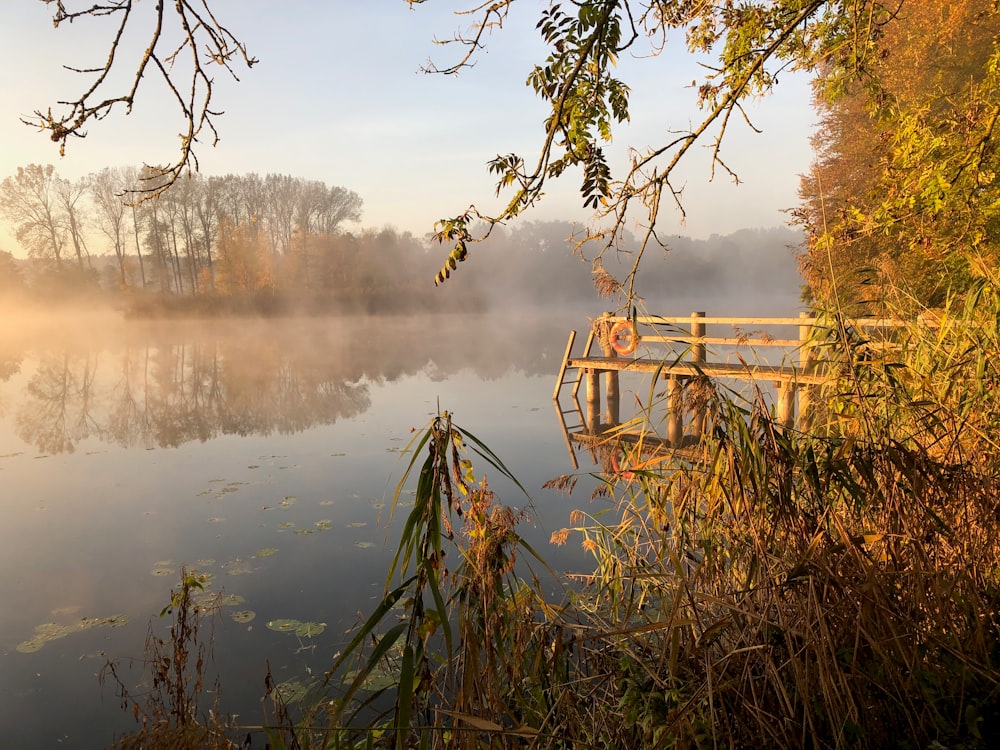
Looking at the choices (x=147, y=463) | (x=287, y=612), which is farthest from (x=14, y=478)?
(x=287, y=612)

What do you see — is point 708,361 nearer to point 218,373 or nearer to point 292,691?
point 292,691

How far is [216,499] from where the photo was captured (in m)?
10.1

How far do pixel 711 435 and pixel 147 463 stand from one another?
1314 centimetres

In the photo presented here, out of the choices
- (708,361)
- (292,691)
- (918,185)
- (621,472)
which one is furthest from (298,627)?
(708,361)

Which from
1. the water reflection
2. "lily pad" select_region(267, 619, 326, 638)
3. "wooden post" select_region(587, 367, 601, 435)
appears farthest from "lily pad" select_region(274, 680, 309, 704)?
"wooden post" select_region(587, 367, 601, 435)

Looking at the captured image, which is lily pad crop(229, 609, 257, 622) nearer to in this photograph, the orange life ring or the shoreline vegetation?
the shoreline vegetation

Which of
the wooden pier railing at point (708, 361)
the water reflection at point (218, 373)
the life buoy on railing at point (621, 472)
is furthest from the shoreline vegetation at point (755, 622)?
the water reflection at point (218, 373)

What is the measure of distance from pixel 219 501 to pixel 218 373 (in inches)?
624

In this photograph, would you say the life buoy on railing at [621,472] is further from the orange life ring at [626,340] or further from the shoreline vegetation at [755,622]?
the orange life ring at [626,340]

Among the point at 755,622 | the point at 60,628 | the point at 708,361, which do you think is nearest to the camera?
the point at 755,622

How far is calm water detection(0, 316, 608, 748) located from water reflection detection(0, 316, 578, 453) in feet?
0.45

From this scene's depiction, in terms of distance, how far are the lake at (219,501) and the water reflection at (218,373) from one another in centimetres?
14

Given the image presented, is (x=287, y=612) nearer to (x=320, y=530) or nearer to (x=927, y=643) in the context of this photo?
(x=320, y=530)

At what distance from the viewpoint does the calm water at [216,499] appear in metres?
5.65
